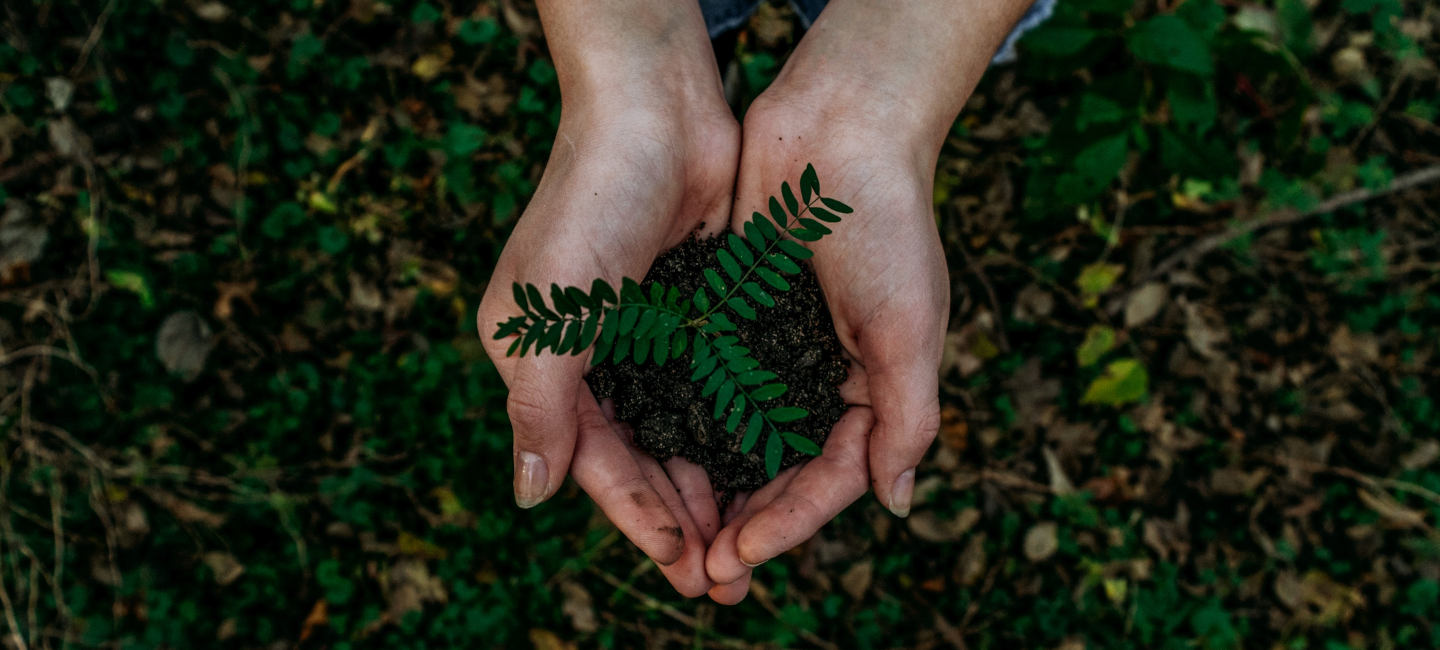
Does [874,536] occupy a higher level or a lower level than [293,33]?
lower

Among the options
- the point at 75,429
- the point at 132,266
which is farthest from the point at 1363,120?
the point at 75,429

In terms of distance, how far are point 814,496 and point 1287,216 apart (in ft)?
9.33

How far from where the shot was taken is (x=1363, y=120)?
389cm

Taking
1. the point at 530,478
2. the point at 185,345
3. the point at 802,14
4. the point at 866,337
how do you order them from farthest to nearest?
1. the point at 185,345
2. the point at 802,14
3. the point at 866,337
4. the point at 530,478

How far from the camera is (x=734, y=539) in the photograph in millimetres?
2404

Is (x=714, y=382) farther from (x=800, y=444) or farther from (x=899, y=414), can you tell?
(x=899, y=414)

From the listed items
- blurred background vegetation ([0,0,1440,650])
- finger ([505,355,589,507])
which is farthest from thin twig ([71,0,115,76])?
finger ([505,355,589,507])

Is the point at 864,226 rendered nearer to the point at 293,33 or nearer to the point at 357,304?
the point at 357,304

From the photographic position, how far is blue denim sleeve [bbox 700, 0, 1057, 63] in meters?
3.04

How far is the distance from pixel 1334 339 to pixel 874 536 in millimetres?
2257

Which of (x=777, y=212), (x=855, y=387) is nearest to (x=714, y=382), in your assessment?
(x=777, y=212)

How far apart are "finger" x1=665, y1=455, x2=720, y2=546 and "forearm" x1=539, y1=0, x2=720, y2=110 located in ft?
3.58

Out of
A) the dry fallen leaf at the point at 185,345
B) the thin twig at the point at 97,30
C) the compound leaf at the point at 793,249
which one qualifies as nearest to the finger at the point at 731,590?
the compound leaf at the point at 793,249

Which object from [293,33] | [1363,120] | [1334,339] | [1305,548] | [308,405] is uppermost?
[293,33]
